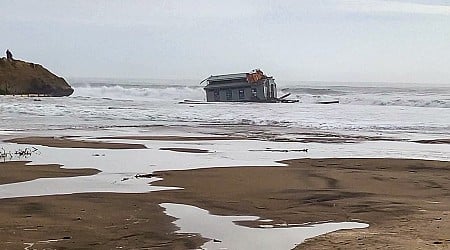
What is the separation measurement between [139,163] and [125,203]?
13.1ft

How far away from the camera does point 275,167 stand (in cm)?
1091

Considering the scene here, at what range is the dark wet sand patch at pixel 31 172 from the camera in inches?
362

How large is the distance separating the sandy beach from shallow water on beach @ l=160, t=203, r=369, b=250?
143mm

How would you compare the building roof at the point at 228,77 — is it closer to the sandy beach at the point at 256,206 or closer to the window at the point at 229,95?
the window at the point at 229,95

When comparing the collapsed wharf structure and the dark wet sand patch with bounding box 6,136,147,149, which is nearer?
the dark wet sand patch with bounding box 6,136,147,149

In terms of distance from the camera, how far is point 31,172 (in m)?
9.76

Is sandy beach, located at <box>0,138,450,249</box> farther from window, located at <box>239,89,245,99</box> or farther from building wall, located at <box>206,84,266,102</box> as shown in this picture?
window, located at <box>239,89,245,99</box>

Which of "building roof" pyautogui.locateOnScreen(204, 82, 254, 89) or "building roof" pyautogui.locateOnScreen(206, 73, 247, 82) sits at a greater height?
"building roof" pyautogui.locateOnScreen(206, 73, 247, 82)

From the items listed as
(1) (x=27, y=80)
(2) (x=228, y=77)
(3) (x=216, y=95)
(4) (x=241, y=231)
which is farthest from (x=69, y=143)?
(1) (x=27, y=80)

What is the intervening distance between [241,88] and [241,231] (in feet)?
136

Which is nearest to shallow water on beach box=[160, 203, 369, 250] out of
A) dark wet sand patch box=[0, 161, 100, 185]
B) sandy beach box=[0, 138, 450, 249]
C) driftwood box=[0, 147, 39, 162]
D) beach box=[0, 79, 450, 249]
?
beach box=[0, 79, 450, 249]

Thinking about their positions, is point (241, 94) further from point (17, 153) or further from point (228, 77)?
point (17, 153)

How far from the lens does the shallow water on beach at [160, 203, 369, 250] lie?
5359mm

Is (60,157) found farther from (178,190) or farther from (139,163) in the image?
(178,190)
